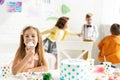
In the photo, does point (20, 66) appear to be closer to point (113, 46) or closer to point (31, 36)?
point (31, 36)

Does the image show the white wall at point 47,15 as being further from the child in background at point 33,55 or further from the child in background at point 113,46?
the child in background at point 33,55

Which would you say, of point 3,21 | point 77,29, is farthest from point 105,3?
point 3,21

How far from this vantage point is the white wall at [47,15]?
137 inches

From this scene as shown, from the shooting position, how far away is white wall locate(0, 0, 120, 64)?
3475 mm

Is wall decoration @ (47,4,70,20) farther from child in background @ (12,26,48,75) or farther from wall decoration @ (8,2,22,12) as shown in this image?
child in background @ (12,26,48,75)

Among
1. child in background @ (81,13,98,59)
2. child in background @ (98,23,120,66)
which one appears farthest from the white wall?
child in background @ (98,23,120,66)

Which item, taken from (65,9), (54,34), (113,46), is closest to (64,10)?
(65,9)

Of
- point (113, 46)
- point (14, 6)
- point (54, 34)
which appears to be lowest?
point (113, 46)

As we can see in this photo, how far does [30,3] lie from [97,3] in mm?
971

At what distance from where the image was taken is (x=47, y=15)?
12.0 ft

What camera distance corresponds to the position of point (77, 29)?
385 cm

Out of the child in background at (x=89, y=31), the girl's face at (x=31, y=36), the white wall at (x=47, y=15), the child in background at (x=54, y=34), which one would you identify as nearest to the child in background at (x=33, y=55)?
the girl's face at (x=31, y=36)

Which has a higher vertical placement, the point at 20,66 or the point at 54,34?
the point at 54,34

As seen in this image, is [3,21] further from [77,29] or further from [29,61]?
[29,61]
